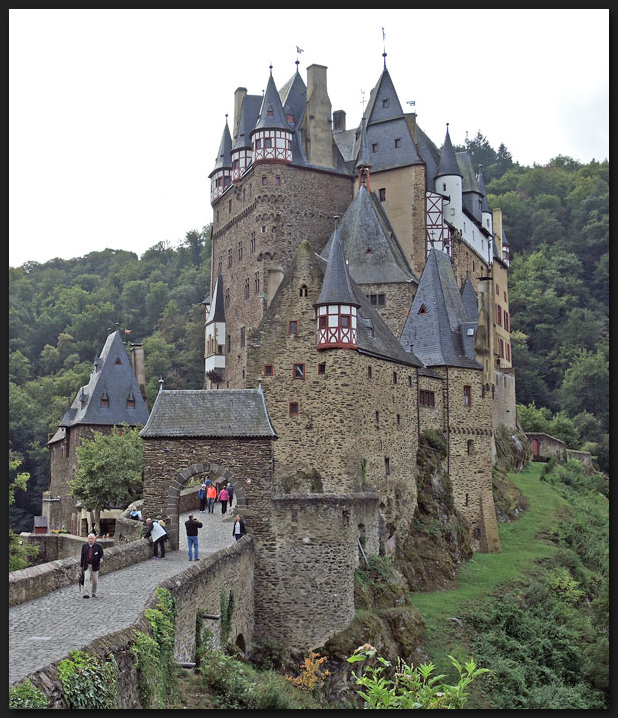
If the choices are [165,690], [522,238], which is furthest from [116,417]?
[522,238]

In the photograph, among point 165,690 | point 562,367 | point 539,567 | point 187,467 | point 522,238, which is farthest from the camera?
point 522,238

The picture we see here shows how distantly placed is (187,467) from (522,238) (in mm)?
87144

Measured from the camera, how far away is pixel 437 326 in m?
44.4

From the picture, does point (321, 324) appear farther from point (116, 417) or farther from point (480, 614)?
point (116, 417)

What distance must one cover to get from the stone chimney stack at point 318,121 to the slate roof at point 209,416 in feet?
98.3

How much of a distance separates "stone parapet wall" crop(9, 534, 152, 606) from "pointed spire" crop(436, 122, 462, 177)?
3852cm

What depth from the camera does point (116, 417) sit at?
2140 inches

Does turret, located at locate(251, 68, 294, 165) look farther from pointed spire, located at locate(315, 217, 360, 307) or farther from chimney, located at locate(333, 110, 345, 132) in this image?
pointed spire, located at locate(315, 217, 360, 307)

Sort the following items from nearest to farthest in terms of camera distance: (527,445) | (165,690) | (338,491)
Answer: (165,690) < (338,491) < (527,445)

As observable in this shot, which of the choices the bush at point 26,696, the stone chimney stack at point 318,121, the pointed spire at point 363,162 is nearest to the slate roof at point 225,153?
the stone chimney stack at point 318,121

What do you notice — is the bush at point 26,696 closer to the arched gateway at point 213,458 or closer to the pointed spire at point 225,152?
the arched gateway at point 213,458

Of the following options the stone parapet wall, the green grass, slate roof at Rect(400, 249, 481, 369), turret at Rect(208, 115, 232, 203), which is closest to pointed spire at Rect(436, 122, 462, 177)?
slate roof at Rect(400, 249, 481, 369)

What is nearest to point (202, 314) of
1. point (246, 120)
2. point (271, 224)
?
Result: point (246, 120)

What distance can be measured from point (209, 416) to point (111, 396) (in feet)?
101
